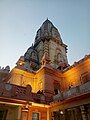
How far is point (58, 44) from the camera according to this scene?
41438mm

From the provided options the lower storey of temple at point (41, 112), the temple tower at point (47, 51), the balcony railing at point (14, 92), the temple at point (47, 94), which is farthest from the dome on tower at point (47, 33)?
the balcony railing at point (14, 92)

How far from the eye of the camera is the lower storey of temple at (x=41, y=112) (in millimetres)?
14086

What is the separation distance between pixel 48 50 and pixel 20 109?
24.1 m

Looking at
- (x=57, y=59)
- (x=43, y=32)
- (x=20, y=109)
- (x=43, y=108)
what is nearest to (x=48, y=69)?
(x=43, y=108)

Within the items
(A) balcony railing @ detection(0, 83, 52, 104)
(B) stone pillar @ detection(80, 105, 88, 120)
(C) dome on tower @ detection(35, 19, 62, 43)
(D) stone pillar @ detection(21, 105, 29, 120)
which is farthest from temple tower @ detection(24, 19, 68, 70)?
(B) stone pillar @ detection(80, 105, 88, 120)

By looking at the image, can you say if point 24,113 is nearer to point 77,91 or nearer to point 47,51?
point 77,91

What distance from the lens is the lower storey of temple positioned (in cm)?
1409

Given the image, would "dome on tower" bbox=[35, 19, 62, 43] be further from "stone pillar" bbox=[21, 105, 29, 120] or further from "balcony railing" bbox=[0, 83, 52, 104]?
"stone pillar" bbox=[21, 105, 29, 120]

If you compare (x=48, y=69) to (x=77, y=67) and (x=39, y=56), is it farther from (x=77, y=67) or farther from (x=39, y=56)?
(x=39, y=56)

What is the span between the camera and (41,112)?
1770 centimetres

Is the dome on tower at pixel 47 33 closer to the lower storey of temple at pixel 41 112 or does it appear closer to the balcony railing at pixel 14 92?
the lower storey of temple at pixel 41 112

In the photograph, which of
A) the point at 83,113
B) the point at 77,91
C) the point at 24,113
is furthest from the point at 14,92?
the point at 83,113

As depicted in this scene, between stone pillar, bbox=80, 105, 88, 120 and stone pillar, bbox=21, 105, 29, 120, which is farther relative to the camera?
stone pillar, bbox=21, 105, 29, 120

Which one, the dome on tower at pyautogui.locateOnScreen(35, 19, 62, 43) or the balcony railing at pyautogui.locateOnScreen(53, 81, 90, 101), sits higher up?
the dome on tower at pyautogui.locateOnScreen(35, 19, 62, 43)
